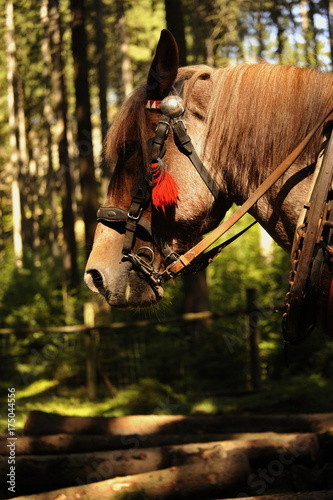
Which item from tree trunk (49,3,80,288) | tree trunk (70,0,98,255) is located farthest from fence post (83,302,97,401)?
tree trunk (49,3,80,288)

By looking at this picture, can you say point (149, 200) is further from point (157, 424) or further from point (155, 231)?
point (157, 424)

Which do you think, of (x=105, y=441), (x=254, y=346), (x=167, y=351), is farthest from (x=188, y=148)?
(x=167, y=351)

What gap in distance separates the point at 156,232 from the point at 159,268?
198 mm

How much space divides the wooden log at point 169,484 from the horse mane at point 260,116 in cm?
234

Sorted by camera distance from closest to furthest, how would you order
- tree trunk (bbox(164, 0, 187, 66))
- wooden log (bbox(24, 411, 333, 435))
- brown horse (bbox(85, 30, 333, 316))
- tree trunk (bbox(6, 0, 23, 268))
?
brown horse (bbox(85, 30, 333, 316)) < wooden log (bbox(24, 411, 333, 435)) < tree trunk (bbox(164, 0, 187, 66)) < tree trunk (bbox(6, 0, 23, 268))

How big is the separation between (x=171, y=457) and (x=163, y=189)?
8.69ft

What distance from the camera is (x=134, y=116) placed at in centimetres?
321

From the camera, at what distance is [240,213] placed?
302 cm

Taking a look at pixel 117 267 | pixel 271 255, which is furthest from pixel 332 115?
pixel 271 255

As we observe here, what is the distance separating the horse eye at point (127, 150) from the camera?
321cm

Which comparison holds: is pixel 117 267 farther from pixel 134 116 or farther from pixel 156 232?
pixel 134 116

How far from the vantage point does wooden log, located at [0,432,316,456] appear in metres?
5.29

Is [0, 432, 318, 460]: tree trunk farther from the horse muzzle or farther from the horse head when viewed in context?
the horse head

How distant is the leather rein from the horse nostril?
171mm
